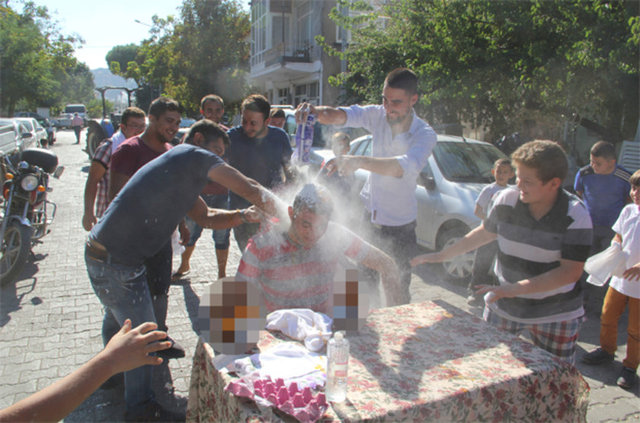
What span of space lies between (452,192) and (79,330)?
4.41 meters

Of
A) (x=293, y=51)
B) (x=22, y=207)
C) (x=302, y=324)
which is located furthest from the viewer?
(x=293, y=51)

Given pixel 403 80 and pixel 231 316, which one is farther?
pixel 403 80

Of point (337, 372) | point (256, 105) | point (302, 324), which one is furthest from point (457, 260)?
point (337, 372)

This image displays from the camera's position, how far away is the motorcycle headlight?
5531 mm

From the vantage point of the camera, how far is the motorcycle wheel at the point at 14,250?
16.8 feet

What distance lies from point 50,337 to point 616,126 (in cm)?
895

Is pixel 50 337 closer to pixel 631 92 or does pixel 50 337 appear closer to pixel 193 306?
pixel 193 306

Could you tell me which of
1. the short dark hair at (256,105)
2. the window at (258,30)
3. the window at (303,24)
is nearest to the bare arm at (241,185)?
the short dark hair at (256,105)

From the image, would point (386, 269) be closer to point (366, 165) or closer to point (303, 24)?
point (366, 165)

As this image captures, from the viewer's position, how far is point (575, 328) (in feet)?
8.24

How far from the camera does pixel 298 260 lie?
2500 millimetres

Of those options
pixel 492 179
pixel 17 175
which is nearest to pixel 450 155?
pixel 492 179

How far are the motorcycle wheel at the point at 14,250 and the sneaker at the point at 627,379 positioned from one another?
5930 mm

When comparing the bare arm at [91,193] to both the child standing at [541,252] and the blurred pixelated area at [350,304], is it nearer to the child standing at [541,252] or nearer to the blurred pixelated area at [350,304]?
the blurred pixelated area at [350,304]
